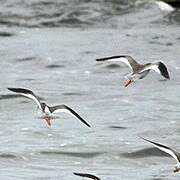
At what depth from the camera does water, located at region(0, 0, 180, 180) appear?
11.7 m

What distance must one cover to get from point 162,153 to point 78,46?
770 cm

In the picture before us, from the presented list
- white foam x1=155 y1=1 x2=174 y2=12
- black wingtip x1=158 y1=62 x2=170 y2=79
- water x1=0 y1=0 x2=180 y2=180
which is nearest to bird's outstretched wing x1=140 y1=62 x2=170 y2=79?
black wingtip x1=158 y1=62 x2=170 y2=79

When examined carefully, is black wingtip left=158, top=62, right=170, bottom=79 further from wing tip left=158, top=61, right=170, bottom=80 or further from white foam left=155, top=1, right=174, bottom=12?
white foam left=155, top=1, right=174, bottom=12

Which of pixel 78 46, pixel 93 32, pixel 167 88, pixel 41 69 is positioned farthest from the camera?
pixel 93 32

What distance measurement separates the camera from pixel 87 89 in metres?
16.0

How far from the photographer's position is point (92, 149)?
12.2 m

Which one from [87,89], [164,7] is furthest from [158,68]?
[164,7]

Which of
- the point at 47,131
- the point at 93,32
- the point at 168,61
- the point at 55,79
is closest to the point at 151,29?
the point at 93,32

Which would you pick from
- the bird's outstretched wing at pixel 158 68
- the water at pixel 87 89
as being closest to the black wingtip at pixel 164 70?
the bird's outstretched wing at pixel 158 68

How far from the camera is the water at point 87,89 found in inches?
459

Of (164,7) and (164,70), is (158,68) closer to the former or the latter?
(164,70)

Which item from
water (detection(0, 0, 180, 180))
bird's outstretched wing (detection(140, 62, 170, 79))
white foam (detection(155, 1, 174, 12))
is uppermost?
bird's outstretched wing (detection(140, 62, 170, 79))

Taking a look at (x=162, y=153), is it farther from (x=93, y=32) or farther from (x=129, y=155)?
(x=93, y=32)

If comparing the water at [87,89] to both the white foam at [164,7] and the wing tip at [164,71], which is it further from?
the wing tip at [164,71]
